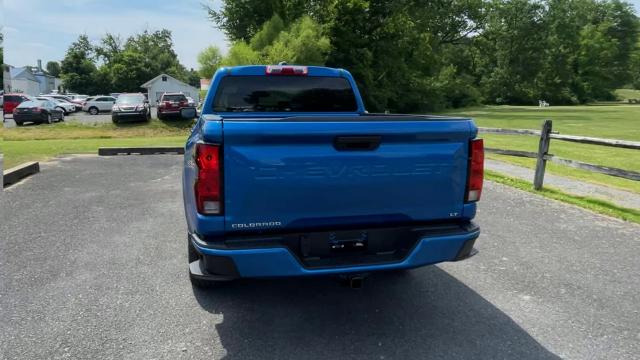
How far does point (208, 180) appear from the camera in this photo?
10.1ft

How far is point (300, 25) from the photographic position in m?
37.1

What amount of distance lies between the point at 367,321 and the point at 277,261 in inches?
44.3

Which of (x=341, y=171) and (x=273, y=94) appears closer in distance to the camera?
(x=341, y=171)

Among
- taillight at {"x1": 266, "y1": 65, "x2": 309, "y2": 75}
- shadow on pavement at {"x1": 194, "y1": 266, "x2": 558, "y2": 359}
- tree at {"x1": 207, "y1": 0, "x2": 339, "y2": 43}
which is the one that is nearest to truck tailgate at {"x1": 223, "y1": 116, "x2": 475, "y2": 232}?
shadow on pavement at {"x1": 194, "y1": 266, "x2": 558, "y2": 359}

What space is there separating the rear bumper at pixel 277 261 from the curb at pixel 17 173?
7927mm

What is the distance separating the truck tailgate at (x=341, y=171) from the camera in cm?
307

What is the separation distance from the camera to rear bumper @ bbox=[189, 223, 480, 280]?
10.1 feet

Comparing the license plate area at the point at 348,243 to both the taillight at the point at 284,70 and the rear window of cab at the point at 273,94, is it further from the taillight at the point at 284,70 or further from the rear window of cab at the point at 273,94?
the taillight at the point at 284,70

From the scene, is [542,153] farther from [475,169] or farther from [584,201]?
[475,169]

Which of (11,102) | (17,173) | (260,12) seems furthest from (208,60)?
(17,173)

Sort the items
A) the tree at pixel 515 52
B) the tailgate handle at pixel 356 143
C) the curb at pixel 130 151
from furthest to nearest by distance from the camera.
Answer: the tree at pixel 515 52 → the curb at pixel 130 151 → the tailgate handle at pixel 356 143

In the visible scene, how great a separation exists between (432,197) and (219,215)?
1524mm

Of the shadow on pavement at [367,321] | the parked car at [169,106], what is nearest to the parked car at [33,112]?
the parked car at [169,106]

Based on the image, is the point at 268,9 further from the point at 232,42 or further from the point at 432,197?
the point at 432,197
